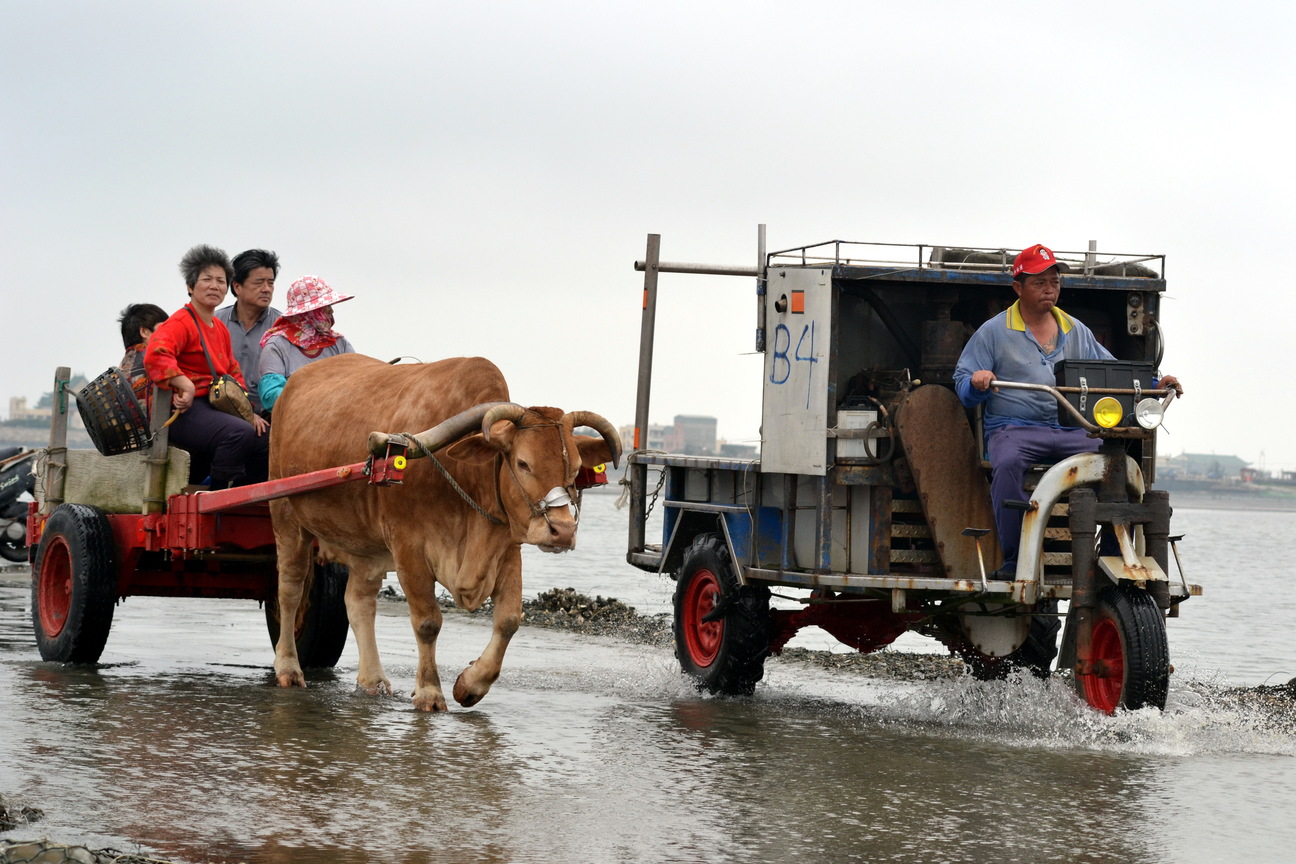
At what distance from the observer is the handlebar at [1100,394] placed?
8523 mm

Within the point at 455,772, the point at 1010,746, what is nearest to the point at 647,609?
the point at 1010,746

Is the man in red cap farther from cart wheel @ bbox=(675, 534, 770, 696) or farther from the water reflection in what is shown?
cart wheel @ bbox=(675, 534, 770, 696)

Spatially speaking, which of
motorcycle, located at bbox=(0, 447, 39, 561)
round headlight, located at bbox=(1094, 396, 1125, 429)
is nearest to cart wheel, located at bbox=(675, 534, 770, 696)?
round headlight, located at bbox=(1094, 396, 1125, 429)

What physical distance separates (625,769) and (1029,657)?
4.17m

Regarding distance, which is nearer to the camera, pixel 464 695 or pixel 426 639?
pixel 464 695

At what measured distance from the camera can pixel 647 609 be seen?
19.8 meters

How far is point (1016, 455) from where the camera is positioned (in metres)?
8.95

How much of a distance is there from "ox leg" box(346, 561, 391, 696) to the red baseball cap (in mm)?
4062

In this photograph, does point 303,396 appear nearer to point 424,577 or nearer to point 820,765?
point 424,577

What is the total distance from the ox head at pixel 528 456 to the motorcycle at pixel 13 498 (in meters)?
13.2

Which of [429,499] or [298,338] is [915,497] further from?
[298,338]

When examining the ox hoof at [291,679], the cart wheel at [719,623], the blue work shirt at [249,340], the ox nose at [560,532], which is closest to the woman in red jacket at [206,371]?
the blue work shirt at [249,340]

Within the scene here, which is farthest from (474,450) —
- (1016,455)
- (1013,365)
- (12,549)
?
(12,549)

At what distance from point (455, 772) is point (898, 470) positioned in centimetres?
348
